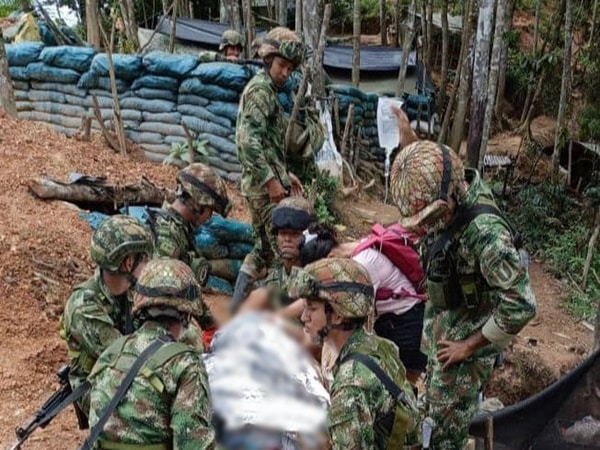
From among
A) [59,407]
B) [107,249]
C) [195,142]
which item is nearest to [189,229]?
[107,249]

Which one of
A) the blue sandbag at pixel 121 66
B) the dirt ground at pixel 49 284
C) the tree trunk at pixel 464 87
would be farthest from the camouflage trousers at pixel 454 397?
the tree trunk at pixel 464 87

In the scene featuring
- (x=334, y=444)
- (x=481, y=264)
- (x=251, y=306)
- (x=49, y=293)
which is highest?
(x=481, y=264)

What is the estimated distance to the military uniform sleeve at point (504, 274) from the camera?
273 centimetres

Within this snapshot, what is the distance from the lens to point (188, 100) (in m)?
7.50

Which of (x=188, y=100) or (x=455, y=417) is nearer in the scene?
(x=455, y=417)

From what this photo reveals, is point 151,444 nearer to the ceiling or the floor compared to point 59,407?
nearer to the ceiling

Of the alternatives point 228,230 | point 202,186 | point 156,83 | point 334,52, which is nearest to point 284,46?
point 202,186

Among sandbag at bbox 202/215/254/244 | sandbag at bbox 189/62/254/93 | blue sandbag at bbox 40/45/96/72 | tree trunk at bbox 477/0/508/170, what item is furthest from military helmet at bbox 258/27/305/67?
tree trunk at bbox 477/0/508/170

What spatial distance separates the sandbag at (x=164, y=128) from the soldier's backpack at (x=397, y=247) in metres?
4.66

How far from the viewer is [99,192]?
6062 mm

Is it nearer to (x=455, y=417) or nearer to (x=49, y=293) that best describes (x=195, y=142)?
(x=49, y=293)

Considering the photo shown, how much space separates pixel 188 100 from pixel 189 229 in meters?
3.93

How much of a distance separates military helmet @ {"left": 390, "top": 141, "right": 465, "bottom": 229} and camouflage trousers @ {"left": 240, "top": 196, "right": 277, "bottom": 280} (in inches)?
76.7

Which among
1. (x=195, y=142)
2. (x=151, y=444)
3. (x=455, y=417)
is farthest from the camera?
(x=195, y=142)
